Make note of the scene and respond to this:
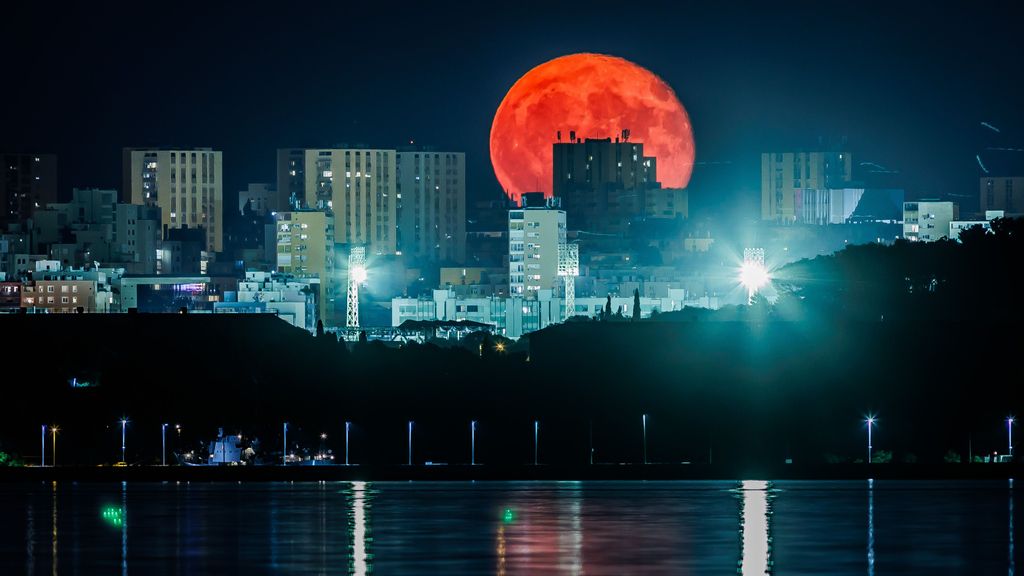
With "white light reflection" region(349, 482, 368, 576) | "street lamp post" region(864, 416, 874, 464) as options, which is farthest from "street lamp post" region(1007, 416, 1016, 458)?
"white light reflection" region(349, 482, 368, 576)

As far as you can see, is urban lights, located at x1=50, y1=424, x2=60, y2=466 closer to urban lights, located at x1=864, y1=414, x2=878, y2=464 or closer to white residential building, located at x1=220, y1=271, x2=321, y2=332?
urban lights, located at x1=864, y1=414, x2=878, y2=464

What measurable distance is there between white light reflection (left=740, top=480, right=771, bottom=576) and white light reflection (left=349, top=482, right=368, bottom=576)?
771 cm

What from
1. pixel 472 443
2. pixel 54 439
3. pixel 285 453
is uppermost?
pixel 54 439

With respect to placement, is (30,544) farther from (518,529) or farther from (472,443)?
(472,443)

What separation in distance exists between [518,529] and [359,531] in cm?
372

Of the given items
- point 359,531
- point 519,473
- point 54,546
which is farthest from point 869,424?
point 54,546

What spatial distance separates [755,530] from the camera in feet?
208

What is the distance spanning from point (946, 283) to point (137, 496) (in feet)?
145

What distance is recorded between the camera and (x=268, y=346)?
4656 inches

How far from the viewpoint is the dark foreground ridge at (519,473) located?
84.4 meters

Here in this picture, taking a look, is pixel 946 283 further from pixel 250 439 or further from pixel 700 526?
pixel 700 526

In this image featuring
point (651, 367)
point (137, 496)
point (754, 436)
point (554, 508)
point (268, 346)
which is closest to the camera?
point (554, 508)

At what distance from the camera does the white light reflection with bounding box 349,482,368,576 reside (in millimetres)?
56469

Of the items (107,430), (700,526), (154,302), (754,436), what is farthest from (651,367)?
(154,302)
